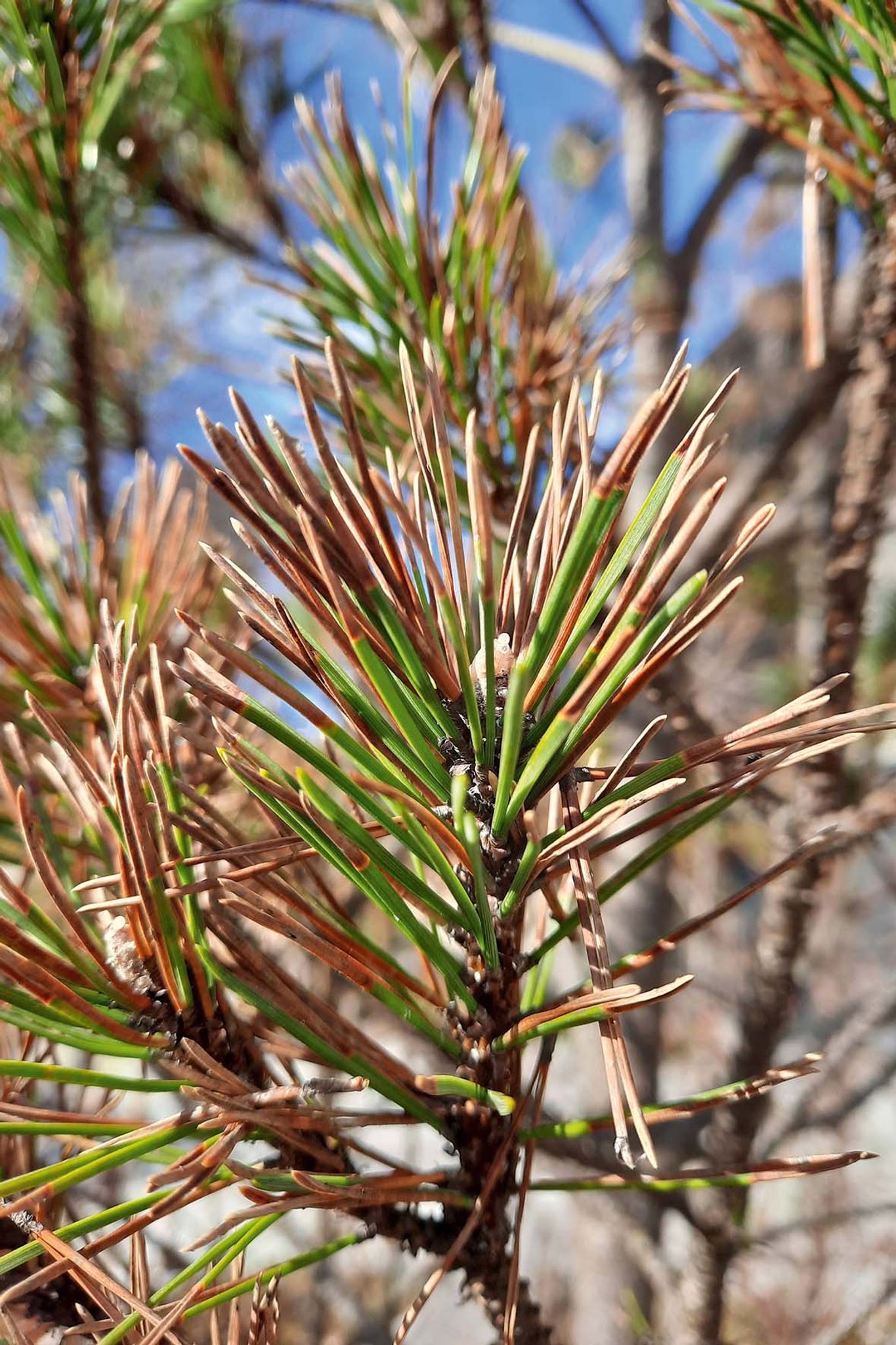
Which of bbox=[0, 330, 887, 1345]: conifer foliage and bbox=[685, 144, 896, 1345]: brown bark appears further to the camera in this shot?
bbox=[685, 144, 896, 1345]: brown bark

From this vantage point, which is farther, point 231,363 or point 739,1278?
point 739,1278

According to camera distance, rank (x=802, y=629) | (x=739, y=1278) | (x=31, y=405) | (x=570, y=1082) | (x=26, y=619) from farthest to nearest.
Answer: (x=570, y=1082) < (x=802, y=629) < (x=31, y=405) < (x=739, y=1278) < (x=26, y=619)

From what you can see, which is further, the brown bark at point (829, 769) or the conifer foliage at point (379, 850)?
the brown bark at point (829, 769)

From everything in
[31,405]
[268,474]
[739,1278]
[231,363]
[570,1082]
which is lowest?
[570,1082]

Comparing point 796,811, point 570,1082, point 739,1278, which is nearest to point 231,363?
point 796,811

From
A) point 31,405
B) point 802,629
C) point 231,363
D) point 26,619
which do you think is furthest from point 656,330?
point 802,629

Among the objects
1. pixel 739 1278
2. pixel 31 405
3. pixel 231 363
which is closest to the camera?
pixel 231 363

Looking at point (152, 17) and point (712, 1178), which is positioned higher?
point (152, 17)

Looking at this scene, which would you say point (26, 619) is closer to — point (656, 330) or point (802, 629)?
point (656, 330)

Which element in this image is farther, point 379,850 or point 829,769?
point 829,769
